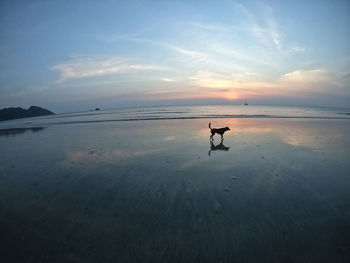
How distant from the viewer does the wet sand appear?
156 inches

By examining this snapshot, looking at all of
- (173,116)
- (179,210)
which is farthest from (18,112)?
(179,210)

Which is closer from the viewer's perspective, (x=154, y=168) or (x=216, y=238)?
(x=216, y=238)

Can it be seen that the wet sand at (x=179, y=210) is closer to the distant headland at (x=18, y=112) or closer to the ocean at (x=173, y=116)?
the ocean at (x=173, y=116)

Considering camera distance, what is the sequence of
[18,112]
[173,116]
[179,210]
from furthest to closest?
[18,112], [173,116], [179,210]

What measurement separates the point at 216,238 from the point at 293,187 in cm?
432

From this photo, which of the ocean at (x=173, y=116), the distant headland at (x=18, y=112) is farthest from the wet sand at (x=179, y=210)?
the distant headland at (x=18, y=112)

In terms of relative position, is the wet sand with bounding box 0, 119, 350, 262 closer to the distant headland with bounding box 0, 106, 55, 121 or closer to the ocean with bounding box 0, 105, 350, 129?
the ocean with bounding box 0, 105, 350, 129

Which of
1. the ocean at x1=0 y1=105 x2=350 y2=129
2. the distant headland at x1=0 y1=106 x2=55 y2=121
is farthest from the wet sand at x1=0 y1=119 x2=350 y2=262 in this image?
the distant headland at x1=0 y1=106 x2=55 y2=121

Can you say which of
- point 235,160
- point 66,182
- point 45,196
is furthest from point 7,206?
point 235,160

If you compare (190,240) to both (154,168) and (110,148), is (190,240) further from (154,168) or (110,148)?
(110,148)

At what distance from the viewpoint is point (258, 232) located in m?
4.47

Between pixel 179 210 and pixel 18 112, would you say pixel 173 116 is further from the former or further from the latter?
pixel 18 112

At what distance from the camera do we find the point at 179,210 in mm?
5410

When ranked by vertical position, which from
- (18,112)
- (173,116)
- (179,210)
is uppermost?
(18,112)
